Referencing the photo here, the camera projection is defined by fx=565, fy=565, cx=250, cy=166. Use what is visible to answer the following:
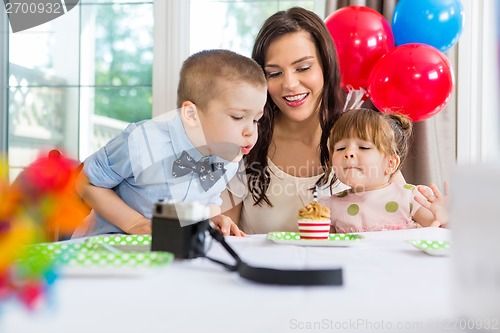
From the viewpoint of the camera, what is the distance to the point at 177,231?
75cm

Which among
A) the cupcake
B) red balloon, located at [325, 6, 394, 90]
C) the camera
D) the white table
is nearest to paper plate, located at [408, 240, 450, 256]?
the white table

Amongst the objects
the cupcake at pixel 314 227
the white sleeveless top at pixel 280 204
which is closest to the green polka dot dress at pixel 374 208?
the white sleeveless top at pixel 280 204

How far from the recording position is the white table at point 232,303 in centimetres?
43

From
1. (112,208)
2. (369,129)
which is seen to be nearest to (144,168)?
(112,208)

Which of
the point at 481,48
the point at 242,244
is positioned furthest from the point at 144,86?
the point at 242,244

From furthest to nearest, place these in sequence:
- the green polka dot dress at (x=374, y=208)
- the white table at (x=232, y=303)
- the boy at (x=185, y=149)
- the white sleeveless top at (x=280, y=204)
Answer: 1. the white sleeveless top at (x=280, y=204)
2. the green polka dot dress at (x=374, y=208)
3. the boy at (x=185, y=149)
4. the white table at (x=232, y=303)

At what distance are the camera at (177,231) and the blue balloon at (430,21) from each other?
70.7 inches

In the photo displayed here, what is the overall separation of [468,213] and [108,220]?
1192mm

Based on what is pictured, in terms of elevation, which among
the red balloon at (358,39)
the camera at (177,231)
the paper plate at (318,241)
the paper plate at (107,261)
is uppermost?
the red balloon at (358,39)

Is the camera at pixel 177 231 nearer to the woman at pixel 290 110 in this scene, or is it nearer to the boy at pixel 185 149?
the boy at pixel 185 149

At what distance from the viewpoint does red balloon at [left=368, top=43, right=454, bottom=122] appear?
2076 millimetres

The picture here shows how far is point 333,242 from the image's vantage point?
97 cm

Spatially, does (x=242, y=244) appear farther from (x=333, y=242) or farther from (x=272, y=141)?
(x=272, y=141)

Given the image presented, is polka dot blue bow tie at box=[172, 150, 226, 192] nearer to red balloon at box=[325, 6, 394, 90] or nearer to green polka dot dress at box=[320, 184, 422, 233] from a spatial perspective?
green polka dot dress at box=[320, 184, 422, 233]
